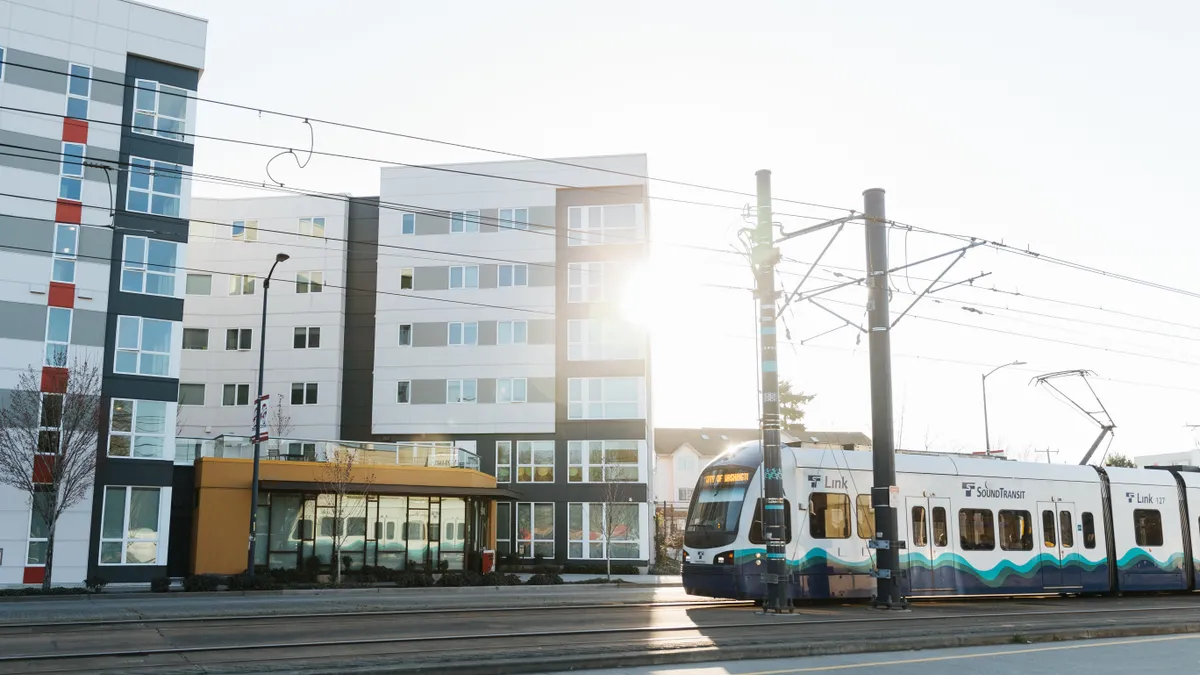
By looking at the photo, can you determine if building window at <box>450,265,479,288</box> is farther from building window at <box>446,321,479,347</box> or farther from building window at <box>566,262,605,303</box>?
building window at <box>566,262,605,303</box>

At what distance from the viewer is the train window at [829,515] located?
2080 cm

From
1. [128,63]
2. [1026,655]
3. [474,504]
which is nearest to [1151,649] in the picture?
[1026,655]

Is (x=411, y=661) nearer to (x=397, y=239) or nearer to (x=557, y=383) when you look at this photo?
(x=557, y=383)

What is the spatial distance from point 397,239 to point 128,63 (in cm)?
1824

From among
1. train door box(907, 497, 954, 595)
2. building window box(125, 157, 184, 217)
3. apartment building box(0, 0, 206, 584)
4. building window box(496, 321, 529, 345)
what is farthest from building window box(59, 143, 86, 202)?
train door box(907, 497, 954, 595)

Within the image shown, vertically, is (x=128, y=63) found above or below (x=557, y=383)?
above

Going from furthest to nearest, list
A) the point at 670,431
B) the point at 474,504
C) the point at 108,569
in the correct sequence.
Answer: the point at 670,431, the point at 474,504, the point at 108,569

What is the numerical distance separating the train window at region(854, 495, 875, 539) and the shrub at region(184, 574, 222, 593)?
18420mm

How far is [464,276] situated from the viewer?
50438 mm

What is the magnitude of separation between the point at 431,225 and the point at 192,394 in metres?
14.6

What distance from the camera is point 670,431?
315ft

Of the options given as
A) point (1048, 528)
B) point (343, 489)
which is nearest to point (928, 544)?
point (1048, 528)

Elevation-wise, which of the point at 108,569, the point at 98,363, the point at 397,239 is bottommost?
the point at 108,569

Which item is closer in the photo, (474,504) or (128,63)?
(128,63)
